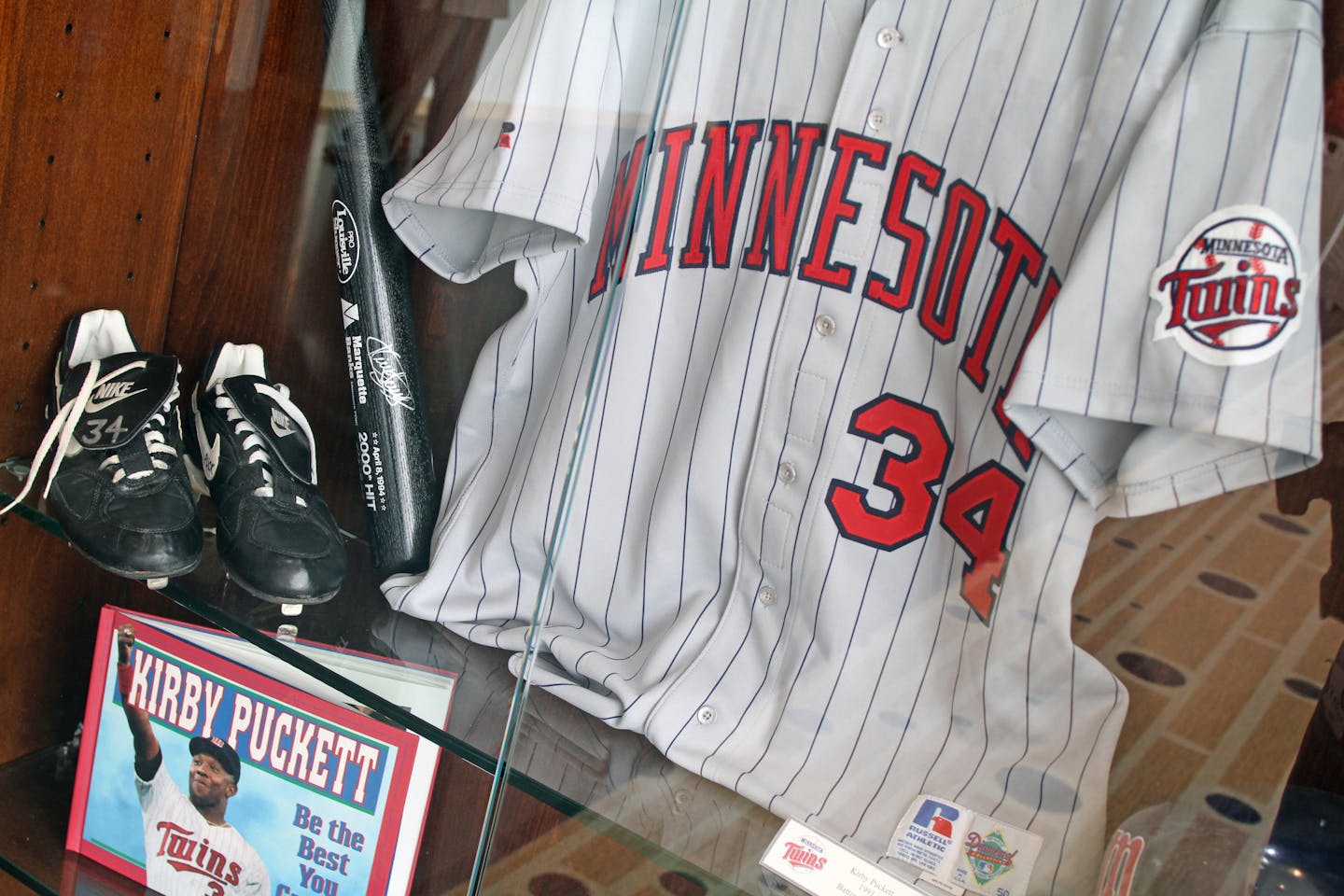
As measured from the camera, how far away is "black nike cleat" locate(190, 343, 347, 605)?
74cm

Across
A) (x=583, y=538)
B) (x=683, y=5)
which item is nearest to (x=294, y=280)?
(x=583, y=538)

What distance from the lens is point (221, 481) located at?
31.3 inches

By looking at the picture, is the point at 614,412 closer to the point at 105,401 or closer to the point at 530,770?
the point at 530,770

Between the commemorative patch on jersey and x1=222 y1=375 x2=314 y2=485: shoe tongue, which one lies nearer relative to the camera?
the commemorative patch on jersey

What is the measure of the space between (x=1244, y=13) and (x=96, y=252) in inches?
32.9

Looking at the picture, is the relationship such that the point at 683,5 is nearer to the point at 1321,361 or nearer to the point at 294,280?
the point at 1321,361

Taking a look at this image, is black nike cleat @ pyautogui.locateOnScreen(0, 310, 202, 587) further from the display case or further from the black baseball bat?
the black baseball bat

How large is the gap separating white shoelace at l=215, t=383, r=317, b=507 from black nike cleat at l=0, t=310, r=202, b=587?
42mm

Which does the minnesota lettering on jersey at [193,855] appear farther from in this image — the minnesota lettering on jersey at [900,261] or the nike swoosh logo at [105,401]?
the minnesota lettering on jersey at [900,261]

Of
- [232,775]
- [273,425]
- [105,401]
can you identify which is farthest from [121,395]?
[232,775]
